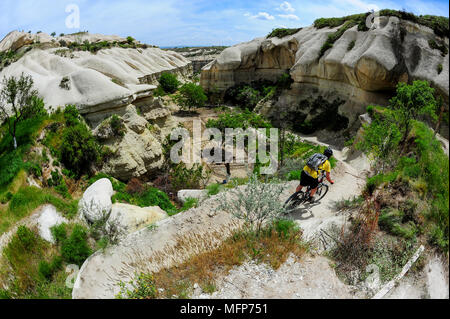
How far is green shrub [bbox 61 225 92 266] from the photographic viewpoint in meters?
7.27

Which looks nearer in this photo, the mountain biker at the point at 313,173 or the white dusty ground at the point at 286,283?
the white dusty ground at the point at 286,283

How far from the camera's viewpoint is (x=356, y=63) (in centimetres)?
2030

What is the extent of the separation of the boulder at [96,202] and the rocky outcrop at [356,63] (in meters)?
18.2

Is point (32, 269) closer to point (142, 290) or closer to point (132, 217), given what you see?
point (132, 217)

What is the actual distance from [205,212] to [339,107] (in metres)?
20.3

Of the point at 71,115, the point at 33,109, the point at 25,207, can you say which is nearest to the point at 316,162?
the point at 25,207

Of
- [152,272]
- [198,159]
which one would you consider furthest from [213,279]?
[198,159]

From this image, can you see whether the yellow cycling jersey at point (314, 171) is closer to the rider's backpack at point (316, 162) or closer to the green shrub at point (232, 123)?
the rider's backpack at point (316, 162)

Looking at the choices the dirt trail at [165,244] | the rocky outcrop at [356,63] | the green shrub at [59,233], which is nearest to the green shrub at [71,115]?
the green shrub at [59,233]

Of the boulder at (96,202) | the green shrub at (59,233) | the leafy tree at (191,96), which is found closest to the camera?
the green shrub at (59,233)

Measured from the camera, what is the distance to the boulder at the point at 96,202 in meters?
9.08

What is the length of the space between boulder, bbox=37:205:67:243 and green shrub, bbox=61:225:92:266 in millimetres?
807

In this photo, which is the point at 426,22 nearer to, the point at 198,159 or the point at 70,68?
the point at 198,159
